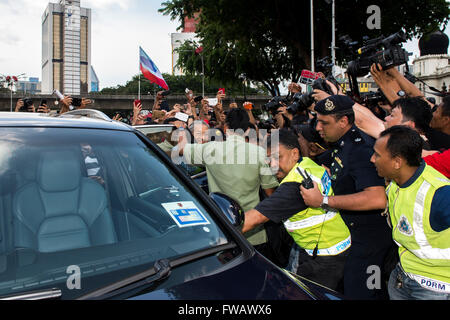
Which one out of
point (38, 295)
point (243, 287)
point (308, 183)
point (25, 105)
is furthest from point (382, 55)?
point (25, 105)

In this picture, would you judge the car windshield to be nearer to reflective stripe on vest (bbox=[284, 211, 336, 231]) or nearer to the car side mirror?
the car side mirror

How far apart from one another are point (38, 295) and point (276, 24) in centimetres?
2093

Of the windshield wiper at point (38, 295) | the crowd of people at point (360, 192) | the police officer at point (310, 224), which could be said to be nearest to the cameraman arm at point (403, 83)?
the crowd of people at point (360, 192)

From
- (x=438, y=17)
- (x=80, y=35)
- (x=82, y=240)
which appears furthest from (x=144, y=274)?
(x=80, y=35)

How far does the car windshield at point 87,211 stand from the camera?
1.58 m

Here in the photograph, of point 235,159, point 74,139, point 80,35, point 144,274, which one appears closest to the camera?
point 144,274

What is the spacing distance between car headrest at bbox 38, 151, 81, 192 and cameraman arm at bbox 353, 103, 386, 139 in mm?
2057

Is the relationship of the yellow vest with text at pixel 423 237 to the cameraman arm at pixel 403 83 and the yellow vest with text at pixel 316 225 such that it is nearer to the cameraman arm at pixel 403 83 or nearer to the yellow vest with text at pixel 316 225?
the yellow vest with text at pixel 316 225

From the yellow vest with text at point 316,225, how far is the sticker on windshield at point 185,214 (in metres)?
1.06

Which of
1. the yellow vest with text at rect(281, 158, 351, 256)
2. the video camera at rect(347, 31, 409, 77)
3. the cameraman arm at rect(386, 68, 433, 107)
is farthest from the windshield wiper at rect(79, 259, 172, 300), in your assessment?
the cameraman arm at rect(386, 68, 433, 107)

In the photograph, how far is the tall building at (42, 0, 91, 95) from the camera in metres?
120

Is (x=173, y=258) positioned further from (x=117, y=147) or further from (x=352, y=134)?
(x=352, y=134)

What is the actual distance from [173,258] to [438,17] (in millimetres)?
22148
